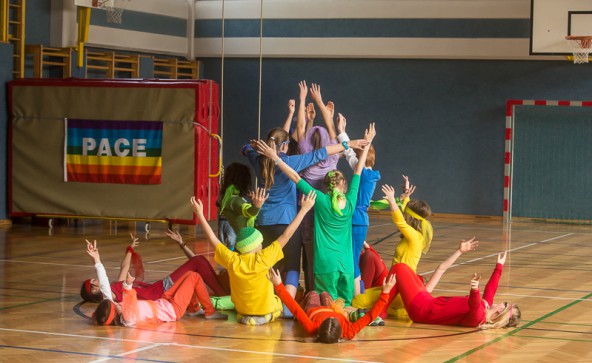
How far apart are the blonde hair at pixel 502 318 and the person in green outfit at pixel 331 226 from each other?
1.21 meters

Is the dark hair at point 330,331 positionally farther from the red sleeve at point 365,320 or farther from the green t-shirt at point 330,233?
the green t-shirt at point 330,233

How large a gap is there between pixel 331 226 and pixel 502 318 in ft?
5.16

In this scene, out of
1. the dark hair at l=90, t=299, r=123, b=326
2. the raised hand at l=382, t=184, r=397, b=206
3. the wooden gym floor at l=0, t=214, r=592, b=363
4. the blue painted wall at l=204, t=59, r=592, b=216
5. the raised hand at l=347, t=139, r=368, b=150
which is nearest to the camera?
the wooden gym floor at l=0, t=214, r=592, b=363

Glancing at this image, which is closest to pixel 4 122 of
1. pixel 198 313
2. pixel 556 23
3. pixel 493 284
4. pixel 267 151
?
pixel 198 313

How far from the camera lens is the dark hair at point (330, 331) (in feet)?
23.2

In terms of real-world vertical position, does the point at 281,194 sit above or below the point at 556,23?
below

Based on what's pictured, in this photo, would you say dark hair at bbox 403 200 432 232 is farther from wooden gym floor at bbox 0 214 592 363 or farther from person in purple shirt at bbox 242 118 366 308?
wooden gym floor at bbox 0 214 592 363

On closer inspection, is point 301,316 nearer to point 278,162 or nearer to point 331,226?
point 331,226

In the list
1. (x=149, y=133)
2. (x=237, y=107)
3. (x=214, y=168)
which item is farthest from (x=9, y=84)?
(x=237, y=107)

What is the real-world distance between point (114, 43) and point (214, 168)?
183 inches

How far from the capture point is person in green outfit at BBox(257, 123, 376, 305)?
8.09 metres

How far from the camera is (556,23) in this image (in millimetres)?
17859

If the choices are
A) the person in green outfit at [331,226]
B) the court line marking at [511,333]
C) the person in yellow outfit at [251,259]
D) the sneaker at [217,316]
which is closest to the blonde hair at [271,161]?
the person in green outfit at [331,226]

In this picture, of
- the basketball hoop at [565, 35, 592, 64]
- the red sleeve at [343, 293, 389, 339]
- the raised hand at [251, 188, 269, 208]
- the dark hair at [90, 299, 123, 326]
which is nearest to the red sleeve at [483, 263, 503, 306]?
the red sleeve at [343, 293, 389, 339]
